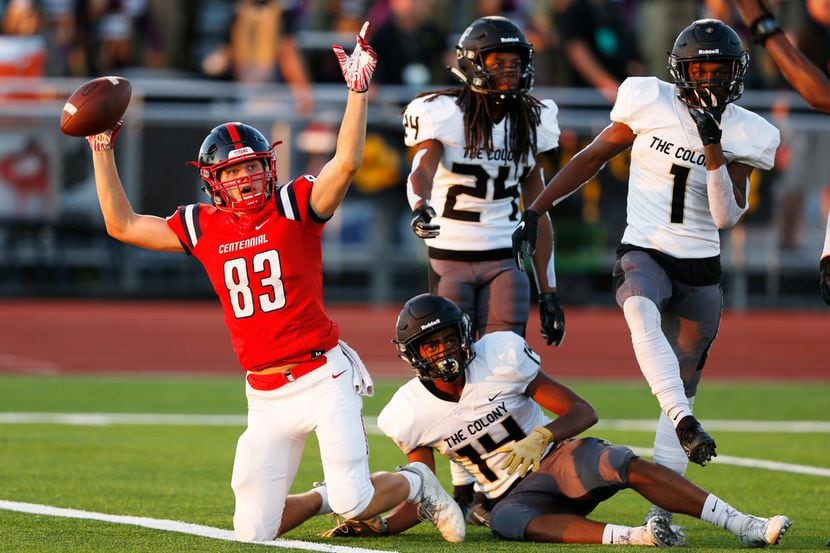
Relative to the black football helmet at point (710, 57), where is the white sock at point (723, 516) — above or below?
below

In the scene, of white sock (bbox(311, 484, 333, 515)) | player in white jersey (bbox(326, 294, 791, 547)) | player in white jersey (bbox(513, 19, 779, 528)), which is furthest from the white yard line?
player in white jersey (bbox(326, 294, 791, 547))

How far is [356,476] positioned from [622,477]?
108cm

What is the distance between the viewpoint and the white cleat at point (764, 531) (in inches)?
220

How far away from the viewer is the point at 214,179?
6.00 metres

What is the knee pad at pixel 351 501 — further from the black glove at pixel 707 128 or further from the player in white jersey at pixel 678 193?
the black glove at pixel 707 128

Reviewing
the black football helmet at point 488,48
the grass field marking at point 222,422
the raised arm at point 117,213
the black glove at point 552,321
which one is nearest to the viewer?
the raised arm at point 117,213

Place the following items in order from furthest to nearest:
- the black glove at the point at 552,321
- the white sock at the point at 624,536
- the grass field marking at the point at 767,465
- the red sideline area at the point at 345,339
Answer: the red sideline area at the point at 345,339, the grass field marking at the point at 767,465, the black glove at the point at 552,321, the white sock at the point at 624,536

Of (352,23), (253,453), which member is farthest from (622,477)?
(352,23)

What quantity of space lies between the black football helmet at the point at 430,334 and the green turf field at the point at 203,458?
73cm

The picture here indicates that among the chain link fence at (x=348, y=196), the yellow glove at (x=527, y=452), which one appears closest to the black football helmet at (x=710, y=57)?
the yellow glove at (x=527, y=452)

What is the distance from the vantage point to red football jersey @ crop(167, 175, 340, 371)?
598 centimetres

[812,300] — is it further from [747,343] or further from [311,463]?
[311,463]

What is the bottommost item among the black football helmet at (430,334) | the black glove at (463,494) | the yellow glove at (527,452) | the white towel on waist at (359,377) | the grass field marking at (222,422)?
the grass field marking at (222,422)

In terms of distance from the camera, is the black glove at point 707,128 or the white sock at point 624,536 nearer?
the white sock at point 624,536
